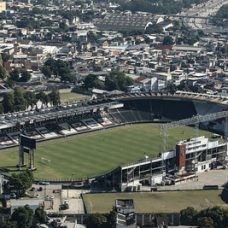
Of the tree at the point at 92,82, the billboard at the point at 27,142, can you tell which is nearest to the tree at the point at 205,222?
the billboard at the point at 27,142

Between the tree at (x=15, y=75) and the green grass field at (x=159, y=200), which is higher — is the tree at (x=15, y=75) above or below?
below

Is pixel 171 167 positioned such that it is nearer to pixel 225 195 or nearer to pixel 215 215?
pixel 225 195

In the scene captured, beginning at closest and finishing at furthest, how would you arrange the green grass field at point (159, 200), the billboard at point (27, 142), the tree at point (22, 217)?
the tree at point (22, 217), the green grass field at point (159, 200), the billboard at point (27, 142)

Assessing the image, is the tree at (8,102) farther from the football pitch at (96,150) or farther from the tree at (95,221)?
the tree at (95,221)

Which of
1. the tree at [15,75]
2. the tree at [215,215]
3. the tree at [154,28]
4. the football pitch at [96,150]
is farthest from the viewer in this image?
the tree at [154,28]

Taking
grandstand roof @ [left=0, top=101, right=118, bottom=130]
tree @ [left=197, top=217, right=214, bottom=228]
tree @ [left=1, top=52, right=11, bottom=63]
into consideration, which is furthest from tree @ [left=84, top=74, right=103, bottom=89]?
tree @ [left=197, top=217, right=214, bottom=228]

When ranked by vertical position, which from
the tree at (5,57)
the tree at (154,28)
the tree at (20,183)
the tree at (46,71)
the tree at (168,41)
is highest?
the tree at (20,183)

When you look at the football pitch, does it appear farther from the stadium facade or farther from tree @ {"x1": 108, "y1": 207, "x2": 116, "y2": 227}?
tree @ {"x1": 108, "y1": 207, "x2": 116, "y2": 227}
